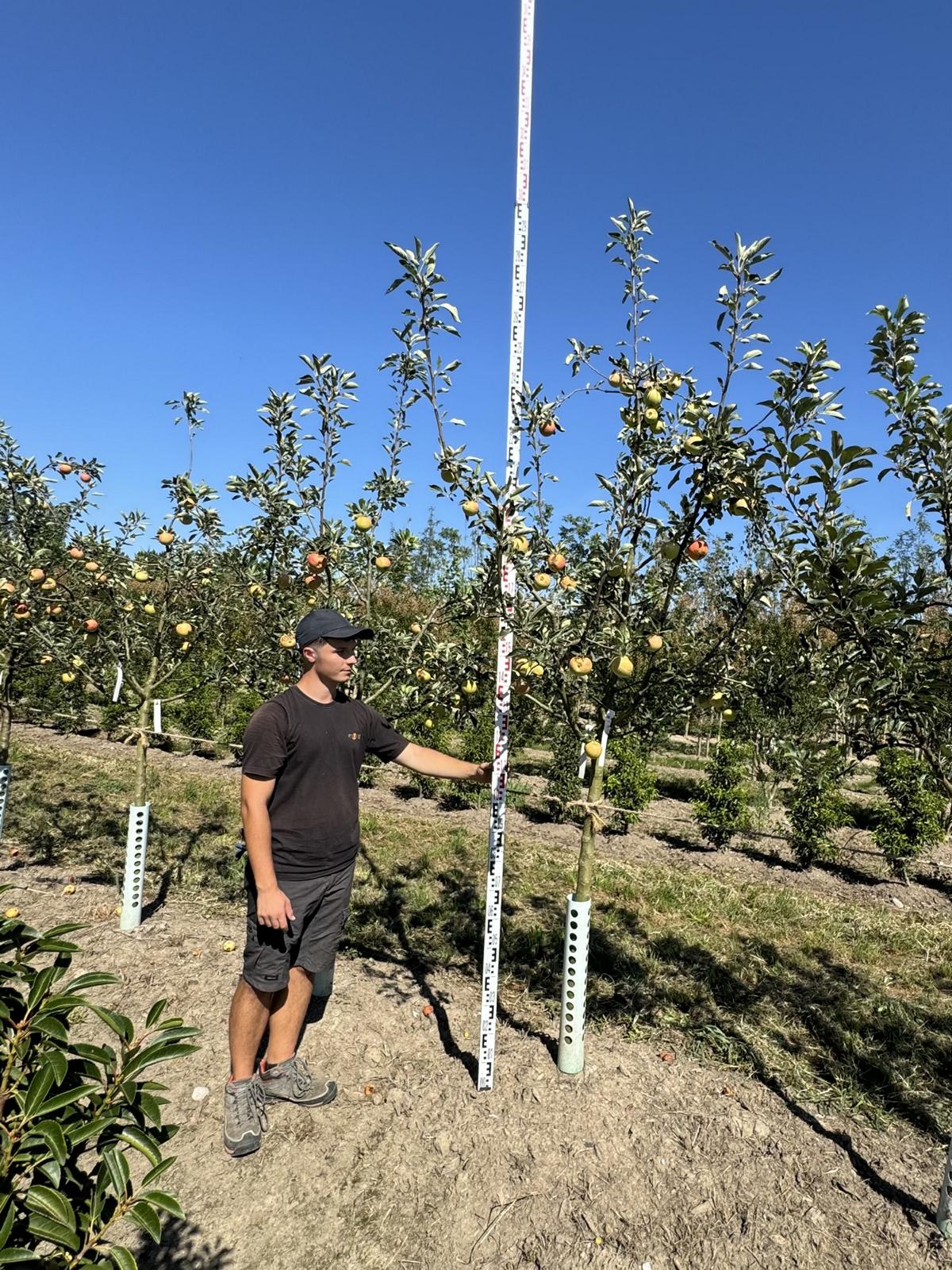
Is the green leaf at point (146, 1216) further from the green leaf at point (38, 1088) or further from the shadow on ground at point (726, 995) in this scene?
the shadow on ground at point (726, 995)

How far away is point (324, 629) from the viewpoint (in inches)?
115

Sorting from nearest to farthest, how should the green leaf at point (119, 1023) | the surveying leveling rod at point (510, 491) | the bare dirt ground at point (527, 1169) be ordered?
the green leaf at point (119, 1023) < the bare dirt ground at point (527, 1169) < the surveying leveling rod at point (510, 491)

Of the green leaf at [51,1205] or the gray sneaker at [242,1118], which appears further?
the gray sneaker at [242,1118]

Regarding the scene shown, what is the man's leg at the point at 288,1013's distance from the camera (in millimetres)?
3131

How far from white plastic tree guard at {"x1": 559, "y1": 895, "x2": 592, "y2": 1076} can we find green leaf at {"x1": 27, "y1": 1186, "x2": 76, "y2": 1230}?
2.48 meters

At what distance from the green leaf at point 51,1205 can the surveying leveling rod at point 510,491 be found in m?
1.83

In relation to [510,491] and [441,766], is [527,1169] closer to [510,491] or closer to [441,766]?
[441,766]

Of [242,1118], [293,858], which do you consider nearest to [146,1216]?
[293,858]

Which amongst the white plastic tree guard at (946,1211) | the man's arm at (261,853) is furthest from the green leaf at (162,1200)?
the white plastic tree guard at (946,1211)

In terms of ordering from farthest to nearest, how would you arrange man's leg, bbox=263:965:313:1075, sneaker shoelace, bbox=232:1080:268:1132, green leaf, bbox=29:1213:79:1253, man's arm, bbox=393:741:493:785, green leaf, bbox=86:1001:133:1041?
man's arm, bbox=393:741:493:785
man's leg, bbox=263:965:313:1075
sneaker shoelace, bbox=232:1080:268:1132
green leaf, bbox=86:1001:133:1041
green leaf, bbox=29:1213:79:1253

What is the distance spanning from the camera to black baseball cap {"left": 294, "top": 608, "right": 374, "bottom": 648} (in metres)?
2.93

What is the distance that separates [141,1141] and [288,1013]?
220 cm

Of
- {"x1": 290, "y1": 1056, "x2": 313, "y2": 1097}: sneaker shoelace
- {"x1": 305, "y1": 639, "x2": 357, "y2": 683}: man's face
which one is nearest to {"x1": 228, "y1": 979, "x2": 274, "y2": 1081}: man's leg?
{"x1": 290, "y1": 1056, "x2": 313, "y2": 1097}: sneaker shoelace

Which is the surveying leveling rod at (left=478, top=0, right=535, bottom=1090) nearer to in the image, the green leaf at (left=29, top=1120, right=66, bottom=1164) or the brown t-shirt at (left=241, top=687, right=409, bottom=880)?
the brown t-shirt at (left=241, top=687, right=409, bottom=880)
